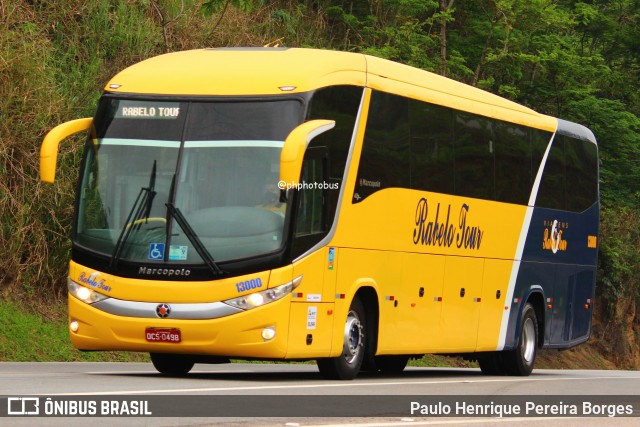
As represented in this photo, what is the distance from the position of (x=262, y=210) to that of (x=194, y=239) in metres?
0.81

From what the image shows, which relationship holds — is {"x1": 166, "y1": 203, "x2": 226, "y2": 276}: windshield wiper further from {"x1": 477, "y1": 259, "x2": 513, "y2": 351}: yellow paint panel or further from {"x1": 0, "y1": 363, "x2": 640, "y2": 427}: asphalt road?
{"x1": 477, "y1": 259, "x2": 513, "y2": 351}: yellow paint panel

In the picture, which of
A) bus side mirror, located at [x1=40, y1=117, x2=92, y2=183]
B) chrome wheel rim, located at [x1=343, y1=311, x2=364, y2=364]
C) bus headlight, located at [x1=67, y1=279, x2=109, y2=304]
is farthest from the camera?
chrome wheel rim, located at [x1=343, y1=311, x2=364, y2=364]

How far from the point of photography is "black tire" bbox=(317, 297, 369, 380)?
17.3 metres

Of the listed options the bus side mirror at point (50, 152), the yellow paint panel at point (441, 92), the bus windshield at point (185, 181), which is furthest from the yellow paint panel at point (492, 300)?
the bus side mirror at point (50, 152)

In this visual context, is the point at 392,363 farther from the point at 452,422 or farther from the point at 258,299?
the point at 452,422

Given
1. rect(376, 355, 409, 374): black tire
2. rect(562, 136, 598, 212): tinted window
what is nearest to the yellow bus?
rect(376, 355, 409, 374): black tire

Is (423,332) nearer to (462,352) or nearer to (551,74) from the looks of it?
(462,352)

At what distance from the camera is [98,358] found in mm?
24125

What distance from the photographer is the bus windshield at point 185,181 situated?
1597 cm

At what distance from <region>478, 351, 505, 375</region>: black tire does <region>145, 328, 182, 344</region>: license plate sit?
28.6 feet

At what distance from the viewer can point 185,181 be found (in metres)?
16.2

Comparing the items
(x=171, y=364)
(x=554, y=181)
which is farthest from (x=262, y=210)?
(x=554, y=181)

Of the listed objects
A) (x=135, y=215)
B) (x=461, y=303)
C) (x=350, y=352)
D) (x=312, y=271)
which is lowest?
(x=350, y=352)

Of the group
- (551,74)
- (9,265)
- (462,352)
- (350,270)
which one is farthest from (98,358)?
(551,74)
